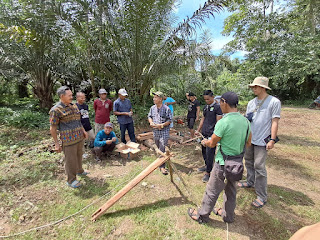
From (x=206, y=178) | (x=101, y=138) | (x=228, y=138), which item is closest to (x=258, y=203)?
(x=206, y=178)

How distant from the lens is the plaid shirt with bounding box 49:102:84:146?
111 inches

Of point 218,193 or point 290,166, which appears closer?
point 218,193

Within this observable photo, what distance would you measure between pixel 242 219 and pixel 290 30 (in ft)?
54.2

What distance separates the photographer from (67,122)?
2.98m

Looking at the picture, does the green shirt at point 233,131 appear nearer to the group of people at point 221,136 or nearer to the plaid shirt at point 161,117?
the group of people at point 221,136

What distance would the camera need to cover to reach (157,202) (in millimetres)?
2910

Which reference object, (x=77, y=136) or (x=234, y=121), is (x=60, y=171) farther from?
(x=234, y=121)

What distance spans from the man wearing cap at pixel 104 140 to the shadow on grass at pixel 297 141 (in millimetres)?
5881

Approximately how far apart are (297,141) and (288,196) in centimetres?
399

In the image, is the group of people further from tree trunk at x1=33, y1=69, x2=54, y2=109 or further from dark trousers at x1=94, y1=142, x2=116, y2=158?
tree trunk at x1=33, y1=69, x2=54, y2=109

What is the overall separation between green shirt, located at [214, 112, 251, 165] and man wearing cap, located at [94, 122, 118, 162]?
289cm

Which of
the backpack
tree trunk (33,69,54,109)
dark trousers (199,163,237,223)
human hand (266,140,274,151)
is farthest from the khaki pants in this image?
tree trunk (33,69,54,109)

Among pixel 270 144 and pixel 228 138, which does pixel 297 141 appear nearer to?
pixel 270 144

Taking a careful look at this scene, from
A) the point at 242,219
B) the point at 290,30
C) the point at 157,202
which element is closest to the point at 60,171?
the point at 157,202
